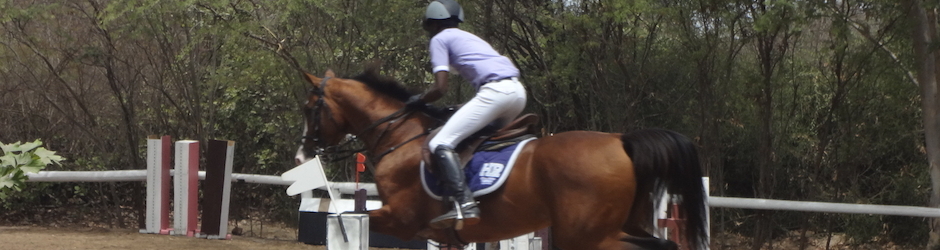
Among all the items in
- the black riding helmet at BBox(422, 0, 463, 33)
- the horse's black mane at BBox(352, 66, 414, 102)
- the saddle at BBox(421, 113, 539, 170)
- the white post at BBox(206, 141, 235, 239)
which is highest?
the black riding helmet at BBox(422, 0, 463, 33)

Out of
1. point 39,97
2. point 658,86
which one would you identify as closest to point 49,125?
point 39,97

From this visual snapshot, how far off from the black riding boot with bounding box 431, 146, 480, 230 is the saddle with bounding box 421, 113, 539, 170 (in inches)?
4.9

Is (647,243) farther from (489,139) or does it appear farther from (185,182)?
(185,182)

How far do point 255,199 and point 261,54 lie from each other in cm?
278

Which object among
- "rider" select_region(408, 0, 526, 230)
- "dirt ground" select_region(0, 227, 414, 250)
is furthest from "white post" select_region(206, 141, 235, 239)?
"rider" select_region(408, 0, 526, 230)

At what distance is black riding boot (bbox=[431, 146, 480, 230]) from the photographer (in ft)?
16.0

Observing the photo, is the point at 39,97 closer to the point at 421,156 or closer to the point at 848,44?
the point at 421,156

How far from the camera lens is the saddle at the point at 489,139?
508 centimetres

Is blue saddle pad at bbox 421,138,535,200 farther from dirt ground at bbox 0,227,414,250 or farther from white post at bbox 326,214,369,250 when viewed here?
dirt ground at bbox 0,227,414,250

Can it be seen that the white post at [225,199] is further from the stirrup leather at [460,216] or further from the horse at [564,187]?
the stirrup leather at [460,216]

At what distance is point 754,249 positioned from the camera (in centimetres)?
1052

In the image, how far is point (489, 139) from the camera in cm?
516

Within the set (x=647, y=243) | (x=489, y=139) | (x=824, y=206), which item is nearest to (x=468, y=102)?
(x=489, y=139)

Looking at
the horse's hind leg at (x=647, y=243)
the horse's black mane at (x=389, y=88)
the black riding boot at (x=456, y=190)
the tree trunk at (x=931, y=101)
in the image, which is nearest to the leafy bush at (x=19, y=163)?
the horse's black mane at (x=389, y=88)
